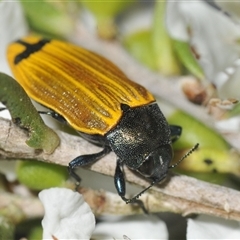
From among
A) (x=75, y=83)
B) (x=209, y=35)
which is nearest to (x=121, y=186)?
(x=75, y=83)

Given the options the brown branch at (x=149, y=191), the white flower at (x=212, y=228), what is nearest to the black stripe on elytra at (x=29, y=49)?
the brown branch at (x=149, y=191)

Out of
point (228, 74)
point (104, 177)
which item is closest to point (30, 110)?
point (104, 177)

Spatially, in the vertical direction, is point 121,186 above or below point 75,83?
below

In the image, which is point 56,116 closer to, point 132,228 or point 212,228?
point 132,228

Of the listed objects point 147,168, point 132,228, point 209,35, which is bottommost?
point 132,228

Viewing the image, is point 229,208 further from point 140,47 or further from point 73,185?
point 140,47

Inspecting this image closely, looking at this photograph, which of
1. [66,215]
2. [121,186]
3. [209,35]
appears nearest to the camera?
[66,215]

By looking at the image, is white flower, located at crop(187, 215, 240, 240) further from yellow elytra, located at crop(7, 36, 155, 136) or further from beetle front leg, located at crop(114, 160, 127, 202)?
yellow elytra, located at crop(7, 36, 155, 136)

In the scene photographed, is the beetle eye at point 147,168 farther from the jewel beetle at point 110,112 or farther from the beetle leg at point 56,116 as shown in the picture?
the beetle leg at point 56,116
